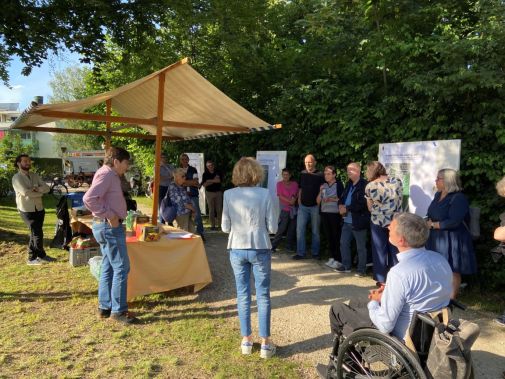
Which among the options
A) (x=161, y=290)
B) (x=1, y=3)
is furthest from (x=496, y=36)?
(x=1, y=3)

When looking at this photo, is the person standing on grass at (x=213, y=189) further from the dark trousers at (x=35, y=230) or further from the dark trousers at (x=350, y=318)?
the dark trousers at (x=350, y=318)

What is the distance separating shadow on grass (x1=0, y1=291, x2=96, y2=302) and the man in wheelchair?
3.57 m

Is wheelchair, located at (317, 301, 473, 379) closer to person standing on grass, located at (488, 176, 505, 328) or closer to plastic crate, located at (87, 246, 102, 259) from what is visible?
person standing on grass, located at (488, 176, 505, 328)

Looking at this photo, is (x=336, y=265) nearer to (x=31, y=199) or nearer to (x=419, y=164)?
(x=419, y=164)

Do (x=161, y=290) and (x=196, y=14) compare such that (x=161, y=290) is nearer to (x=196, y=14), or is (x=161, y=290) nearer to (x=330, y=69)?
(x=330, y=69)

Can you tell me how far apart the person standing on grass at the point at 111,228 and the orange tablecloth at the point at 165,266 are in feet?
1.27

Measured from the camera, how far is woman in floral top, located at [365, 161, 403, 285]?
4805 mm

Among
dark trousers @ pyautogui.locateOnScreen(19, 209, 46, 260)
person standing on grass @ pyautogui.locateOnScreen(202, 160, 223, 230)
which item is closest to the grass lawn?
dark trousers @ pyautogui.locateOnScreen(19, 209, 46, 260)

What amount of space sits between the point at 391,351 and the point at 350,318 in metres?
0.47

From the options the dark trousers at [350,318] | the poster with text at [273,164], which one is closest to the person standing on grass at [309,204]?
the poster with text at [273,164]

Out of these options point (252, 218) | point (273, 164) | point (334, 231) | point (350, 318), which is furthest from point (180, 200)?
point (350, 318)

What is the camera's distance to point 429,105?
5.21 m

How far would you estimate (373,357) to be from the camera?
8.12 ft

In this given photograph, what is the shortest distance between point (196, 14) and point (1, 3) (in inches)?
136
